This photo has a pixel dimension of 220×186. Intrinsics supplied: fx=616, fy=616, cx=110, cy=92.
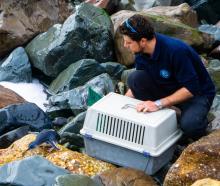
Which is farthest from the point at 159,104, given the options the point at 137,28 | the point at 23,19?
the point at 23,19

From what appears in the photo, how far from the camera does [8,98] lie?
6.08m

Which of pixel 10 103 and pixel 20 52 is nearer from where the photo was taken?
pixel 10 103

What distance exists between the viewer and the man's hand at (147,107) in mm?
4434

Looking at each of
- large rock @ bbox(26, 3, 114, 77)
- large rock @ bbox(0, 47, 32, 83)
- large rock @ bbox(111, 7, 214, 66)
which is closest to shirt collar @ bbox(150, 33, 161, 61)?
large rock @ bbox(111, 7, 214, 66)

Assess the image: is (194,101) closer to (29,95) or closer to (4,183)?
(4,183)

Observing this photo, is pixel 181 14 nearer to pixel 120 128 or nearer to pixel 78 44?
pixel 78 44

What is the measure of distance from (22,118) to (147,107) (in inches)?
61.1

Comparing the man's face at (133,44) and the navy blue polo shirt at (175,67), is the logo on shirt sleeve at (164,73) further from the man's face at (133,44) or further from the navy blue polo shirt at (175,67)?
the man's face at (133,44)

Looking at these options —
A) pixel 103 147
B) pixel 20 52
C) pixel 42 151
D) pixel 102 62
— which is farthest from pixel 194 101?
pixel 20 52

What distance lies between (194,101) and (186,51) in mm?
416

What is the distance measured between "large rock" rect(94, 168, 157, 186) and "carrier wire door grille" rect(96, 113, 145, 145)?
0.23 meters

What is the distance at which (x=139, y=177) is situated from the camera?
4188 mm

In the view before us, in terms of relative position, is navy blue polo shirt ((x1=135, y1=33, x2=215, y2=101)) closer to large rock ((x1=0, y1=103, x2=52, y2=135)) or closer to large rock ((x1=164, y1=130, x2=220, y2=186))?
large rock ((x1=164, y1=130, x2=220, y2=186))

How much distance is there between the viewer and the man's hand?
443cm
